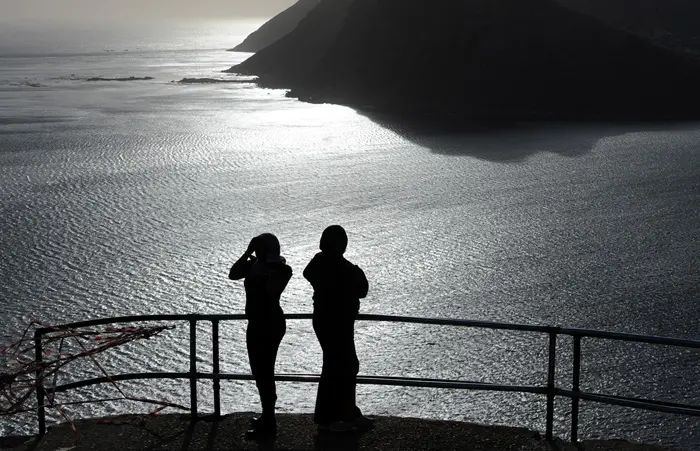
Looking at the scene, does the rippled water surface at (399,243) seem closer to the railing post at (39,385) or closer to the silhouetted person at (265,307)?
the railing post at (39,385)

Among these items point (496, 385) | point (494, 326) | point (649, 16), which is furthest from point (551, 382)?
point (649, 16)

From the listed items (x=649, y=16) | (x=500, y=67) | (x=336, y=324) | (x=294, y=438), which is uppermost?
(x=649, y=16)

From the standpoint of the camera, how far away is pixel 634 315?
2083 centimetres

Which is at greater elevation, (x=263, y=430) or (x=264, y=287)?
(x=264, y=287)

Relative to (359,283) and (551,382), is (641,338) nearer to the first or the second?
(551,382)

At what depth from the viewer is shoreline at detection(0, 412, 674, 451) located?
6.61 m

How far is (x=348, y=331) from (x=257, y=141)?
49.6 m

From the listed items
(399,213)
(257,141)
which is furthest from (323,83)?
(399,213)

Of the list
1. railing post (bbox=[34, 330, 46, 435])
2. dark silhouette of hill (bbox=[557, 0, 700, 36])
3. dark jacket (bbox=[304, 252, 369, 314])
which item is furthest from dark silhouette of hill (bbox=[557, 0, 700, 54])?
railing post (bbox=[34, 330, 46, 435])

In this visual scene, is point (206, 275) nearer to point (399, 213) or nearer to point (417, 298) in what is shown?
point (417, 298)

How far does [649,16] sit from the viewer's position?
426 ft

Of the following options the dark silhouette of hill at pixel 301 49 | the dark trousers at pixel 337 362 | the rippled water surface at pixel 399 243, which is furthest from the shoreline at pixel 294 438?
the dark silhouette of hill at pixel 301 49

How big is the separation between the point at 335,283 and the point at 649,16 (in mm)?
134539

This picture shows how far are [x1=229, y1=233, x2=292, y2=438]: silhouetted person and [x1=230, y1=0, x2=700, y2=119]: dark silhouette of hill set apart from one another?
67.7 metres
